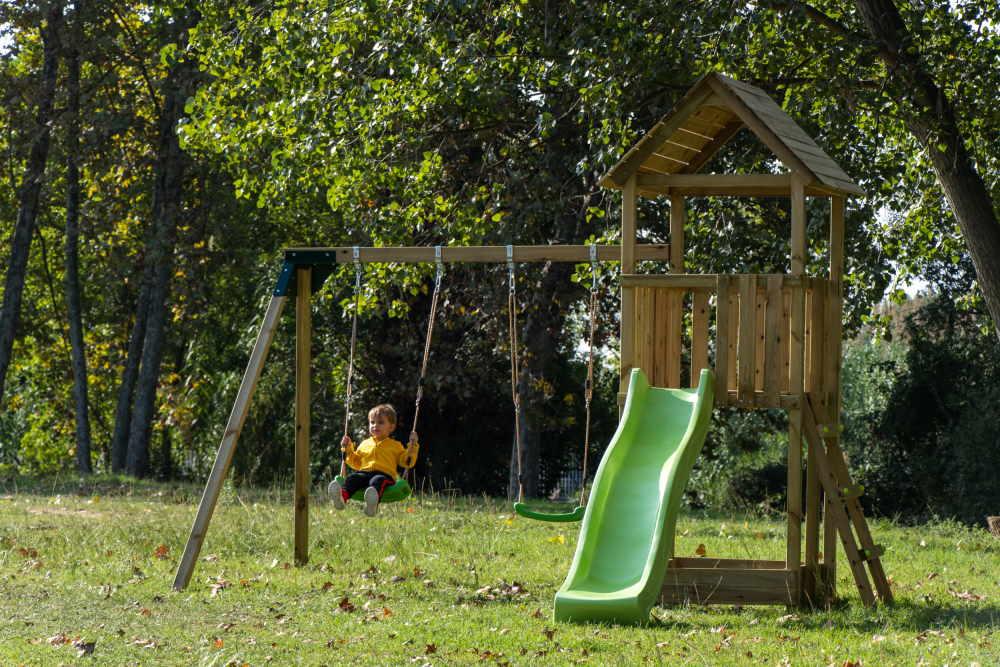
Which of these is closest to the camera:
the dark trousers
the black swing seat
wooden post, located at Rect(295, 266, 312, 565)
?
the black swing seat

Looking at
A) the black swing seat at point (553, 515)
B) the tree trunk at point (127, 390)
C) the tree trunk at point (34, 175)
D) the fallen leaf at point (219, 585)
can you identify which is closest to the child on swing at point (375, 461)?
the fallen leaf at point (219, 585)

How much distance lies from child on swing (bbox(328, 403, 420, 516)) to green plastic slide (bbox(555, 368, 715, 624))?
6.59 ft

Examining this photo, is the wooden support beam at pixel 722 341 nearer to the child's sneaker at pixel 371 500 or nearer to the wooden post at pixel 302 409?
the child's sneaker at pixel 371 500

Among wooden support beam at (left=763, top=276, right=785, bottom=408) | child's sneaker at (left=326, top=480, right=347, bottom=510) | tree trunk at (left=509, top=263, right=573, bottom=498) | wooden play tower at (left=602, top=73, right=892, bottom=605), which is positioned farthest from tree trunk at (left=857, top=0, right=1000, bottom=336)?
tree trunk at (left=509, top=263, right=573, bottom=498)

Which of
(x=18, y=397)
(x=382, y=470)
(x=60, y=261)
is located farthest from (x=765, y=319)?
(x=18, y=397)

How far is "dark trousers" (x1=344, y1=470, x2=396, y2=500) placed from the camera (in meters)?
10.1

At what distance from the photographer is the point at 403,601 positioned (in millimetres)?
8406

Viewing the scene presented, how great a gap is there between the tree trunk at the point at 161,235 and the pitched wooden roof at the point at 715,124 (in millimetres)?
13338

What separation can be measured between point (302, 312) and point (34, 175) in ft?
42.2

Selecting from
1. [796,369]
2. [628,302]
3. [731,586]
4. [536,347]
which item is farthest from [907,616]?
[536,347]

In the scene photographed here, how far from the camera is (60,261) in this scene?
28.8m

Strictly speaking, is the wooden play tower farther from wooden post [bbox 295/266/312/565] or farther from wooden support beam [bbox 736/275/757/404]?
wooden post [bbox 295/266/312/565]

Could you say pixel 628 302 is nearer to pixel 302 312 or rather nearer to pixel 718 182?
pixel 718 182

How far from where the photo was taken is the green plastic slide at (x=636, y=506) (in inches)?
289
